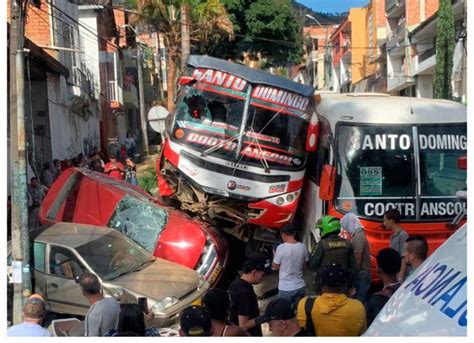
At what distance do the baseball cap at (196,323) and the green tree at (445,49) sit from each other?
21728 mm

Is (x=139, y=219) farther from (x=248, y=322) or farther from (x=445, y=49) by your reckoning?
(x=445, y=49)

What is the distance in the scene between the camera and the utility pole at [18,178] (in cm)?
733

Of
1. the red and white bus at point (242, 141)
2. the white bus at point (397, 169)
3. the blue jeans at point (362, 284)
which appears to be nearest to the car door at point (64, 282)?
the red and white bus at point (242, 141)

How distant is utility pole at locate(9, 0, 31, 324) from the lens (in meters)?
7.33

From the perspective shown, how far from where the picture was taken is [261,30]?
34.9 metres

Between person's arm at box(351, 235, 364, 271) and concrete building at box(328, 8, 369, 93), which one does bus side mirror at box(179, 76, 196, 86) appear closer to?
person's arm at box(351, 235, 364, 271)

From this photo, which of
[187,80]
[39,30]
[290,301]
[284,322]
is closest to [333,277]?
[284,322]

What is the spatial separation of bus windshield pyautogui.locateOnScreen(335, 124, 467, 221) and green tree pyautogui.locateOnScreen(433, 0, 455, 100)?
15.6m

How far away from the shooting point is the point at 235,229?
1057cm

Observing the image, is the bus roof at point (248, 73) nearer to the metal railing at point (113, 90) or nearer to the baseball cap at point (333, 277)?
the baseball cap at point (333, 277)

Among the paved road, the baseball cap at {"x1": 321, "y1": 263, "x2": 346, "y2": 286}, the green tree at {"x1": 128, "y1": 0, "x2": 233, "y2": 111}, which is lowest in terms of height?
the paved road

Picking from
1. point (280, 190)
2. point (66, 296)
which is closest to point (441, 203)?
point (280, 190)

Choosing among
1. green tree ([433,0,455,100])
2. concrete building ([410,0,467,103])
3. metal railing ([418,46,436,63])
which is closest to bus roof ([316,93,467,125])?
green tree ([433,0,455,100])

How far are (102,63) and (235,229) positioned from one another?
2406 cm
